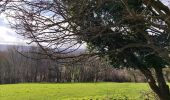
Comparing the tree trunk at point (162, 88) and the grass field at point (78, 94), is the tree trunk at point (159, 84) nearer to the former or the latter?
the tree trunk at point (162, 88)

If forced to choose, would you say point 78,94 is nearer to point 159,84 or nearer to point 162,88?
point 159,84

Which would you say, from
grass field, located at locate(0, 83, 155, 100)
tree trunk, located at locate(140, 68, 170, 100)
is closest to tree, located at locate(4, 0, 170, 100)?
tree trunk, located at locate(140, 68, 170, 100)

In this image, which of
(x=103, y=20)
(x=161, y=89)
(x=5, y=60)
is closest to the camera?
(x=103, y=20)

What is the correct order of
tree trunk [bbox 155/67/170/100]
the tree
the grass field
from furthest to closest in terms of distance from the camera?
1. the grass field
2. tree trunk [bbox 155/67/170/100]
3. the tree

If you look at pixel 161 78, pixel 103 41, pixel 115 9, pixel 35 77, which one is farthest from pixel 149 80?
pixel 35 77

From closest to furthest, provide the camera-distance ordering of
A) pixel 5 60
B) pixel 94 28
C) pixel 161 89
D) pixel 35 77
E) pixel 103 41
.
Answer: pixel 94 28
pixel 103 41
pixel 161 89
pixel 35 77
pixel 5 60

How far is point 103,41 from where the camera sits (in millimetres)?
14289

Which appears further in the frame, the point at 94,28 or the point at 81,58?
the point at 81,58

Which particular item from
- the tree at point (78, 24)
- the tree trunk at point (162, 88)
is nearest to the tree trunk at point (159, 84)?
the tree trunk at point (162, 88)

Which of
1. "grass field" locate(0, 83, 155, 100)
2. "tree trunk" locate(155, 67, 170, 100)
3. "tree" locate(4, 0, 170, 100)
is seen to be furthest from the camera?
"grass field" locate(0, 83, 155, 100)

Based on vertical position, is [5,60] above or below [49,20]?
above

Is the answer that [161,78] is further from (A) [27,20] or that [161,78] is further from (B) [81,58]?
(A) [27,20]

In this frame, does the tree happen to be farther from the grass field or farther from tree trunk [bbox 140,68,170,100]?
the grass field

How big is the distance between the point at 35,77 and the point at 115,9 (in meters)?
87.1
